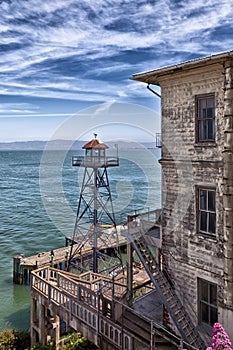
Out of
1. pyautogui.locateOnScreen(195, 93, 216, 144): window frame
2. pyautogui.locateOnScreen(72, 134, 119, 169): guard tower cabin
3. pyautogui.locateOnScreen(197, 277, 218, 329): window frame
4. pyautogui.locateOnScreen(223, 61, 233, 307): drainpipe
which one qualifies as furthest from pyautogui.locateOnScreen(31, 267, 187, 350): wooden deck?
pyautogui.locateOnScreen(72, 134, 119, 169): guard tower cabin

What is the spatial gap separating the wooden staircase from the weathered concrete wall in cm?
37

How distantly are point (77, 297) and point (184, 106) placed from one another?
9586mm

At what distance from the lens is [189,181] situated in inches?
531

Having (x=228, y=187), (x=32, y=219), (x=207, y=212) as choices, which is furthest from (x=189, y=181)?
(x=32, y=219)

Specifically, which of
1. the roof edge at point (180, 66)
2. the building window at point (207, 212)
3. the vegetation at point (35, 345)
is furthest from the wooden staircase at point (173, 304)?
the roof edge at point (180, 66)

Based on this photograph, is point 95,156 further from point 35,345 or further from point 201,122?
point 201,122

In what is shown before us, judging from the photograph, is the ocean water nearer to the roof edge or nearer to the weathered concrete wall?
the weathered concrete wall

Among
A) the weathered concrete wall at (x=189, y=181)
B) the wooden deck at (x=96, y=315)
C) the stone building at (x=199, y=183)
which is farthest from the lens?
the wooden deck at (x=96, y=315)

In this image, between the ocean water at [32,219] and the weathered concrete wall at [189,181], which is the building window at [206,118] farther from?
the ocean water at [32,219]

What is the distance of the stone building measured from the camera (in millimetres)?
12195

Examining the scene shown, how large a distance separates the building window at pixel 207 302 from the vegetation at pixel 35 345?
5631mm

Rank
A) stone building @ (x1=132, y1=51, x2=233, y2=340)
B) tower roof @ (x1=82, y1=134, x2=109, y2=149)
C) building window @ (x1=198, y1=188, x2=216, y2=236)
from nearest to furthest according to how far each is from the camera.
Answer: stone building @ (x1=132, y1=51, x2=233, y2=340) → building window @ (x1=198, y1=188, x2=216, y2=236) → tower roof @ (x1=82, y1=134, x2=109, y2=149)

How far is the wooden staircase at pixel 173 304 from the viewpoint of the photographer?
13.1m

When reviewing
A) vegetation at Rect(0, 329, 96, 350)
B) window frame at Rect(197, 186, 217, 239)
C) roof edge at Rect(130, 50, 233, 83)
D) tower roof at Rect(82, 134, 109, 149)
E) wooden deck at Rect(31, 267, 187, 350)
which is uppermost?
roof edge at Rect(130, 50, 233, 83)
